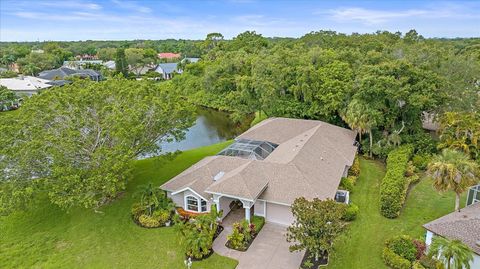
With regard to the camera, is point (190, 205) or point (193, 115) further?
point (193, 115)

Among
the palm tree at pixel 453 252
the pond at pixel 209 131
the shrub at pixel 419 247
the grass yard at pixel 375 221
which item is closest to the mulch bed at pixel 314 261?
the grass yard at pixel 375 221

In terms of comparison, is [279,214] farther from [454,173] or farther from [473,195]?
[473,195]

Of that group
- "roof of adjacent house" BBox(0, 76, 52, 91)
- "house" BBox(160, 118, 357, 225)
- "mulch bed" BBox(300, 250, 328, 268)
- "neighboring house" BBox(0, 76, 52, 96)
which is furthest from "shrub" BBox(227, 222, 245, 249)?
"roof of adjacent house" BBox(0, 76, 52, 91)

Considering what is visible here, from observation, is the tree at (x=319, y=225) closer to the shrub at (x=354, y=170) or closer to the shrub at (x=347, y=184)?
the shrub at (x=347, y=184)

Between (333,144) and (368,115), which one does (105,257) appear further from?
(368,115)

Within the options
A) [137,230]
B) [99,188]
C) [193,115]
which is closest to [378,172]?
[193,115]

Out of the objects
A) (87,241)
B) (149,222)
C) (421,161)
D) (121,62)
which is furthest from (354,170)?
(121,62)
